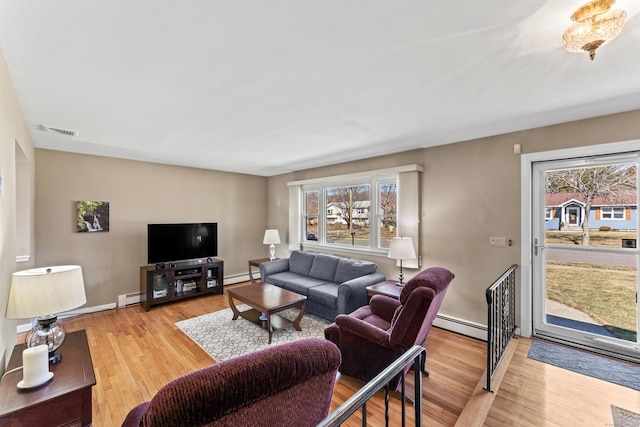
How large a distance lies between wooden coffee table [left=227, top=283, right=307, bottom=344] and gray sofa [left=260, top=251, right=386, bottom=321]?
36 cm

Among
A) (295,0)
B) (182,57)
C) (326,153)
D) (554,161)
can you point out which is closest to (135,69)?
(182,57)

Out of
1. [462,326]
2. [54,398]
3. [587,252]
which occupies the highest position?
[587,252]

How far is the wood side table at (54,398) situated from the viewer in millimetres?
1347

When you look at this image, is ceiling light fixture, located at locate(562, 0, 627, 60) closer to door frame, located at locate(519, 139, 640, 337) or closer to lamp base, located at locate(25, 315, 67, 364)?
door frame, located at locate(519, 139, 640, 337)

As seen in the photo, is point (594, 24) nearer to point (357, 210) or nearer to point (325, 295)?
point (325, 295)

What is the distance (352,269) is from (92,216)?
409cm

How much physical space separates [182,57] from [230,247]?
4.59 m

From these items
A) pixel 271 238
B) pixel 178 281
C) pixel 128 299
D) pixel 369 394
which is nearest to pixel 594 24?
pixel 369 394

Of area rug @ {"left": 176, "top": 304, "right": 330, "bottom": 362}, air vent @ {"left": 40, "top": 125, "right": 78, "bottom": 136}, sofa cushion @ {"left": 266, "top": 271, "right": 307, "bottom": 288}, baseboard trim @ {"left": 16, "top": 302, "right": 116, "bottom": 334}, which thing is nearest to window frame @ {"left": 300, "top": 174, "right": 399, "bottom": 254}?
sofa cushion @ {"left": 266, "top": 271, "right": 307, "bottom": 288}

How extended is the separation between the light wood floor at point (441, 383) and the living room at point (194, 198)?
75 cm

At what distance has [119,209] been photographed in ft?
14.5

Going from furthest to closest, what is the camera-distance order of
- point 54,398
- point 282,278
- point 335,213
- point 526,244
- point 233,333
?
point 335,213
point 282,278
point 233,333
point 526,244
point 54,398

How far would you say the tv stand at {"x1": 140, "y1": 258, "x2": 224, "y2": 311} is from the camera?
14.1ft

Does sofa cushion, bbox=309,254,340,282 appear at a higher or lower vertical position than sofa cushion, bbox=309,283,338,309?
higher
